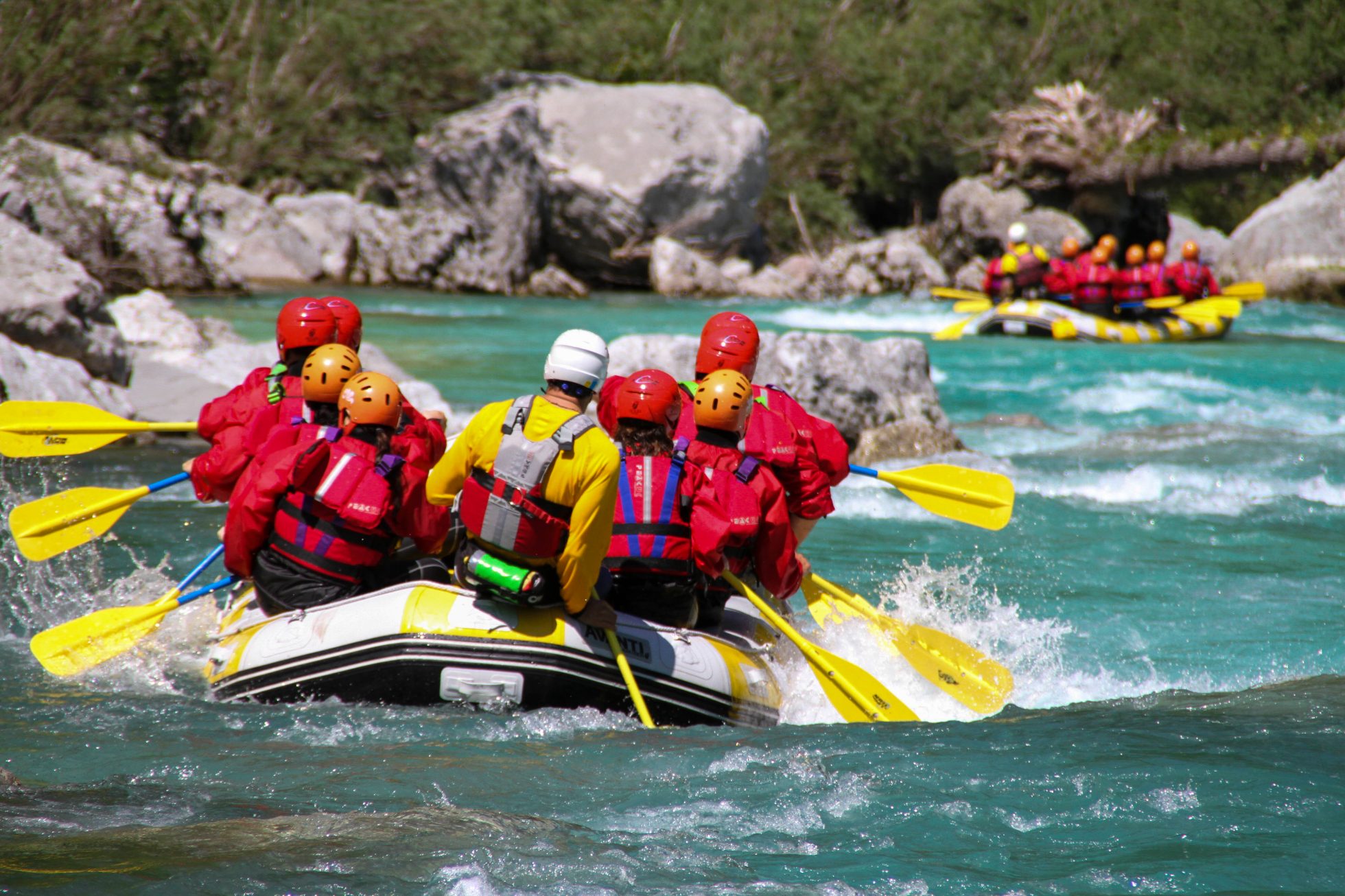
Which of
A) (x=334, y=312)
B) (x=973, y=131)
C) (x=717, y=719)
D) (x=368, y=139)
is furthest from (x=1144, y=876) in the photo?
(x=973, y=131)

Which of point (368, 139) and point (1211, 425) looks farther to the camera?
point (368, 139)

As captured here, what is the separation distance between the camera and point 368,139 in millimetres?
23156

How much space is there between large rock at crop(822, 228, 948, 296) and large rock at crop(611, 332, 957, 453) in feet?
48.3

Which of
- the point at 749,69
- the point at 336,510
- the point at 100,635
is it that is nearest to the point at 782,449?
the point at 336,510

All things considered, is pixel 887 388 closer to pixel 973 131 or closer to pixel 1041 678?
pixel 1041 678

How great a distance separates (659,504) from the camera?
3.86 metres

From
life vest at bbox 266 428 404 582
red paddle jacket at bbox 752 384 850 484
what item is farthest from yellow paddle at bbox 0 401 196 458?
red paddle jacket at bbox 752 384 850 484

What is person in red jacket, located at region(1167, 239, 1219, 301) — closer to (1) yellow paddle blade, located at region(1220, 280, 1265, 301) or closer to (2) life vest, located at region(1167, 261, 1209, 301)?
(2) life vest, located at region(1167, 261, 1209, 301)

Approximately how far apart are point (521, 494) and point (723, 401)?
80 centimetres

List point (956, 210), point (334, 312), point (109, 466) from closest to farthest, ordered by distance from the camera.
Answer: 1. point (334, 312)
2. point (109, 466)
3. point (956, 210)

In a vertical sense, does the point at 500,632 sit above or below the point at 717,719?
above

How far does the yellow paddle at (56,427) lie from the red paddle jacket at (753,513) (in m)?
2.32

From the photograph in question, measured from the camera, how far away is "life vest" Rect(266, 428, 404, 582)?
12.6 feet

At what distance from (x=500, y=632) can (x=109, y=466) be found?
191 inches
